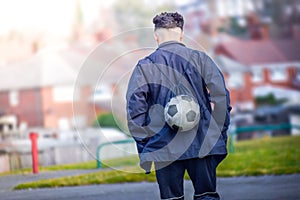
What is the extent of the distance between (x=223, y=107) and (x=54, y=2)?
1101 cm

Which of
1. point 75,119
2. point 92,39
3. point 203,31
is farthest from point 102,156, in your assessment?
point 203,31

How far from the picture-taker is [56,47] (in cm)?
1534

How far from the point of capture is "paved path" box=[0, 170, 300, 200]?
6.97 meters

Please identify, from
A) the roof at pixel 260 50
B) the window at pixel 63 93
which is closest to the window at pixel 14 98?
the window at pixel 63 93

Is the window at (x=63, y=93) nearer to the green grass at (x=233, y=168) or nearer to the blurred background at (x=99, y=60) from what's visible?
the blurred background at (x=99, y=60)

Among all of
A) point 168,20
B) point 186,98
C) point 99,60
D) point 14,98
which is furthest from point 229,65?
point 186,98

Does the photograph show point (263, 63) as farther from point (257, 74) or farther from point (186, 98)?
point (186, 98)

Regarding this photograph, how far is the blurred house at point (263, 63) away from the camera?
56.1ft

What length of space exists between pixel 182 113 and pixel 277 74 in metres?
13.5

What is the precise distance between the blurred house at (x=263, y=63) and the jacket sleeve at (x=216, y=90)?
1254 cm

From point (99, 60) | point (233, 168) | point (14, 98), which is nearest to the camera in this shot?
point (233, 168)

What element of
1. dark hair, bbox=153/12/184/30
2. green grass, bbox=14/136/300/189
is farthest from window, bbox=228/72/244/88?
dark hair, bbox=153/12/184/30

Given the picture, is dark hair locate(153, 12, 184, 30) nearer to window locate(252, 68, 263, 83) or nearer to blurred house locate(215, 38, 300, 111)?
blurred house locate(215, 38, 300, 111)

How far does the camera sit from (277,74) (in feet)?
57.1
